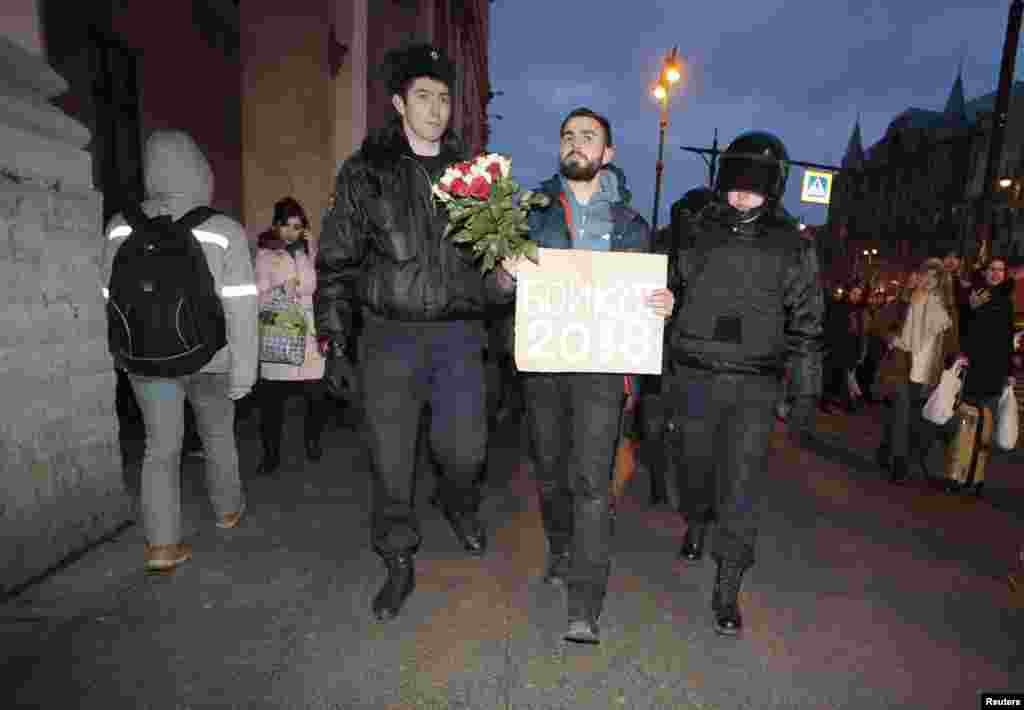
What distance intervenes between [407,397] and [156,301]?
1.36 metres

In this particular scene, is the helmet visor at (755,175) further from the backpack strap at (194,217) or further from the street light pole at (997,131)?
the street light pole at (997,131)

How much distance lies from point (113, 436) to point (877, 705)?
4129mm

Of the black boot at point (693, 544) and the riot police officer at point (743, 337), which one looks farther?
the black boot at point (693, 544)

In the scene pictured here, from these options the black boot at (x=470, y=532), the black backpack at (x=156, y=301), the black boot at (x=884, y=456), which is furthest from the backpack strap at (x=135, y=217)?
the black boot at (x=884, y=456)

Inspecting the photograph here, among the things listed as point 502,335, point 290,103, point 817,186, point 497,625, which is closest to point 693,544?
point 497,625

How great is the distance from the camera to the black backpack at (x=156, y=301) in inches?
124

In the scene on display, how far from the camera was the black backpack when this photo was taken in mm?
3148

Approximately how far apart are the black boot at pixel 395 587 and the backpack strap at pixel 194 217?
1994 mm

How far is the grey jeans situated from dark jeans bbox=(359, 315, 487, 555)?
41.2 inches

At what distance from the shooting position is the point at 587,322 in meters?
2.80

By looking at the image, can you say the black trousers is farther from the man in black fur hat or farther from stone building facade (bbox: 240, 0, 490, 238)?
stone building facade (bbox: 240, 0, 490, 238)

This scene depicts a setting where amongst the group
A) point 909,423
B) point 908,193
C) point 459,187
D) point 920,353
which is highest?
point 908,193

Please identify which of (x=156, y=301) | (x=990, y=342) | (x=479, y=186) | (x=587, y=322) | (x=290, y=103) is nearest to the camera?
(x=479, y=186)

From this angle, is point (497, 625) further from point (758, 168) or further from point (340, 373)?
point (758, 168)
